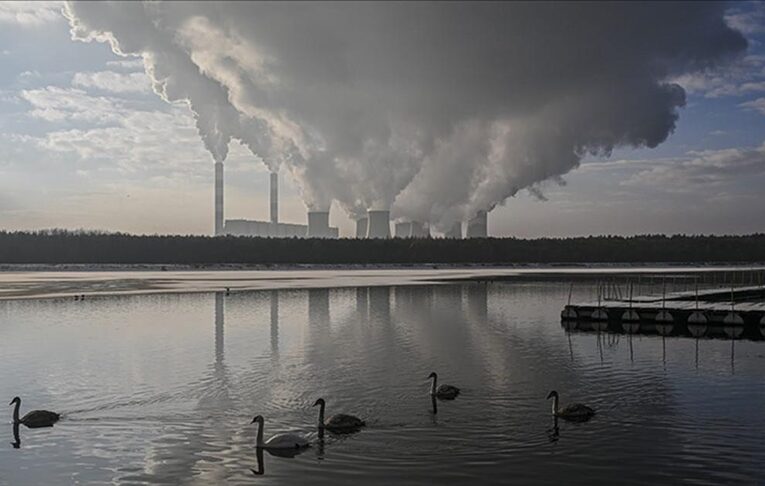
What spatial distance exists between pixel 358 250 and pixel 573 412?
492 ft

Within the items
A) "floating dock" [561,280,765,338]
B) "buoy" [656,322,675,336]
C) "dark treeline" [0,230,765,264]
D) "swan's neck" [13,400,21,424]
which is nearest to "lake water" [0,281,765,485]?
"swan's neck" [13,400,21,424]

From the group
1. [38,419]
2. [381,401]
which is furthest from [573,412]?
[38,419]

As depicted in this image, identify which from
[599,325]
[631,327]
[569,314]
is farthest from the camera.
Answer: [569,314]

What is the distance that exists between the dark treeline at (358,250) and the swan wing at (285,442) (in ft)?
473

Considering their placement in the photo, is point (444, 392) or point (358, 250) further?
point (358, 250)

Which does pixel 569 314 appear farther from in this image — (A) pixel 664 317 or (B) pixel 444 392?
(B) pixel 444 392

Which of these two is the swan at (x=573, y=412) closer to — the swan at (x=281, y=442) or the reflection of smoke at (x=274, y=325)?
the swan at (x=281, y=442)

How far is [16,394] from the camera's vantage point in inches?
969

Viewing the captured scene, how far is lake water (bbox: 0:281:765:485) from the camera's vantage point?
16672 millimetres

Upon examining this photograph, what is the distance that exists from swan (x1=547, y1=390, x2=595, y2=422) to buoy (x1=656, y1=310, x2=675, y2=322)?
27.1 metres

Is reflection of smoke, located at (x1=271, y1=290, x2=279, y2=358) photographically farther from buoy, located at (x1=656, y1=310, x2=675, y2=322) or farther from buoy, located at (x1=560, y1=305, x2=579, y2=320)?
buoy, located at (x1=656, y1=310, x2=675, y2=322)

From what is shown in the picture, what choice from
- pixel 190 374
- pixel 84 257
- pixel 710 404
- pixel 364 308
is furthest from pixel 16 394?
pixel 84 257

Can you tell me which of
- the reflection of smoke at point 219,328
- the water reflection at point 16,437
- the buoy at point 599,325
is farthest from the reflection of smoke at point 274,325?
the buoy at point 599,325

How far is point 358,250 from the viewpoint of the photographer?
170375mm
